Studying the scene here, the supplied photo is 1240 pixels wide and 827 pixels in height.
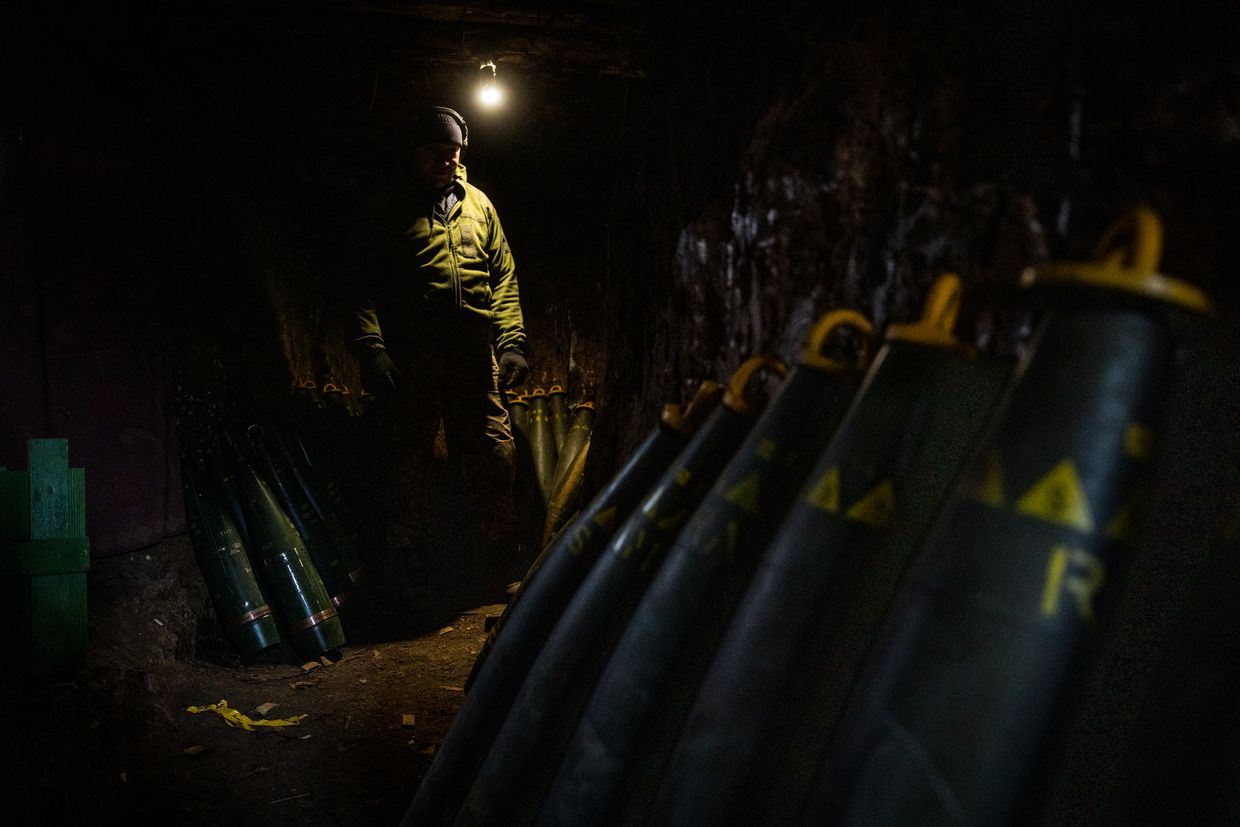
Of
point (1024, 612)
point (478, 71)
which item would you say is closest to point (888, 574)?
point (1024, 612)

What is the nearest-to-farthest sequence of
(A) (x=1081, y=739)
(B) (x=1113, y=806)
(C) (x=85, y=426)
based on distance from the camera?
(B) (x=1113, y=806) < (A) (x=1081, y=739) < (C) (x=85, y=426)

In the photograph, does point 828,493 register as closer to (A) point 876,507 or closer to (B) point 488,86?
(A) point 876,507

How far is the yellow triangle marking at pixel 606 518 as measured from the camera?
52.0 inches

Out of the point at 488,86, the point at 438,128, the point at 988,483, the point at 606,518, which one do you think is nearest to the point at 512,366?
the point at 438,128

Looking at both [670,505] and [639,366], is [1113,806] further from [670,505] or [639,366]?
[639,366]

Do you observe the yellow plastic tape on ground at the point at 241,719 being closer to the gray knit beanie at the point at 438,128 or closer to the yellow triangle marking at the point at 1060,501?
the yellow triangle marking at the point at 1060,501

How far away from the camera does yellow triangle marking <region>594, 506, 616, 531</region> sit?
1320mm

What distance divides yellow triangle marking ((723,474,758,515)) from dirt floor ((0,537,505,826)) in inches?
62.9

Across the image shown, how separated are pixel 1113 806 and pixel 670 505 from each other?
25.4 inches

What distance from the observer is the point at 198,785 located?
6.93 ft

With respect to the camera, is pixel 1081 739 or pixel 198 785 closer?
pixel 1081 739

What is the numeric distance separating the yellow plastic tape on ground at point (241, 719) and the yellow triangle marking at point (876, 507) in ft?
8.51

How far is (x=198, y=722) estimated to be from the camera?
257 cm

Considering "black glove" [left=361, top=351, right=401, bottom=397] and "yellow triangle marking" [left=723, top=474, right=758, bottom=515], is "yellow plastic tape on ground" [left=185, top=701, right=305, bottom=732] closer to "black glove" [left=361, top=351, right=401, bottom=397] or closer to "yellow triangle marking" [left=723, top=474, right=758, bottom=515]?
"black glove" [left=361, top=351, right=401, bottom=397]
